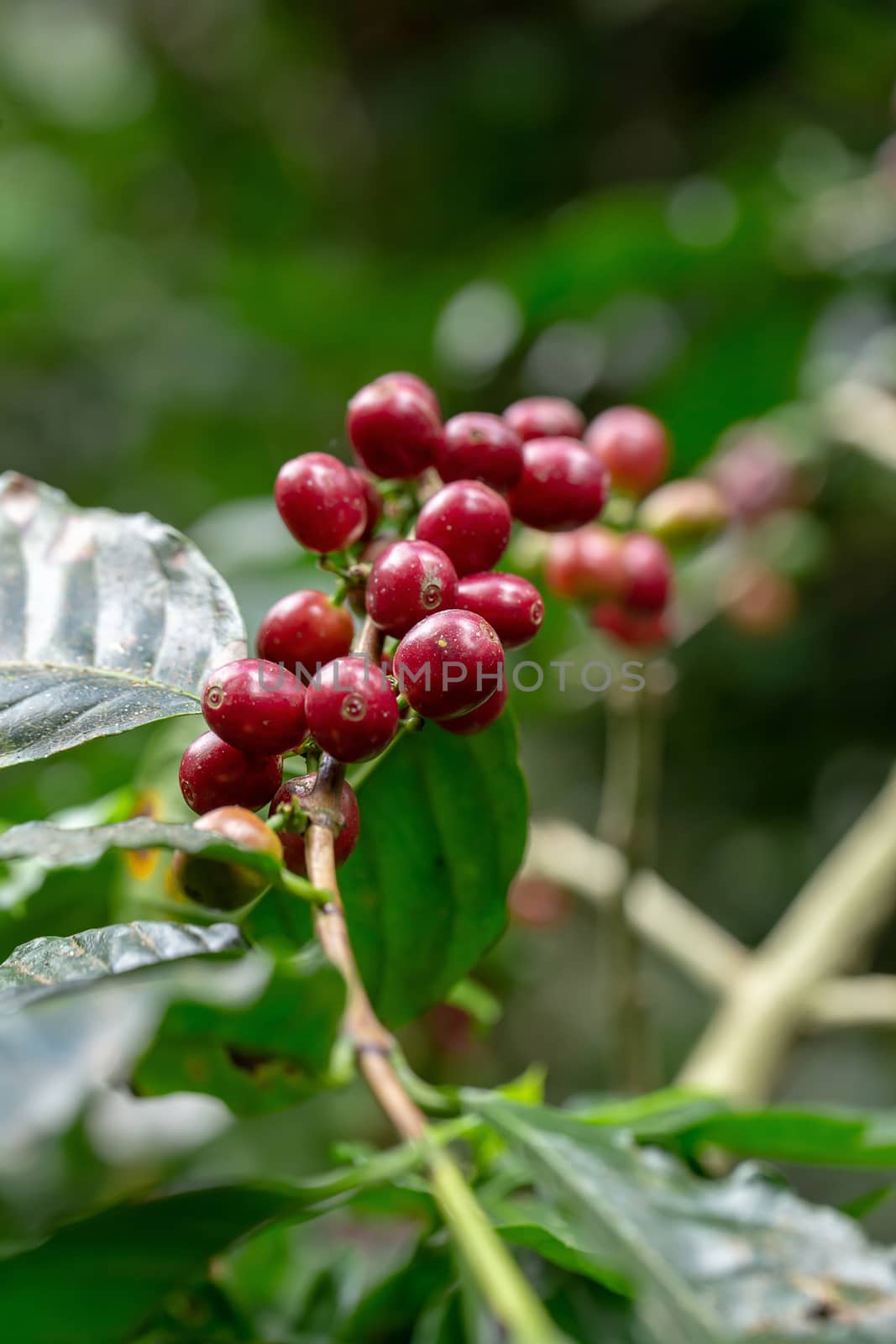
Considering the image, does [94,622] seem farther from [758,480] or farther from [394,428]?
[758,480]

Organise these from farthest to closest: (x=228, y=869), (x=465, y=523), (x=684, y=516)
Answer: (x=684, y=516), (x=465, y=523), (x=228, y=869)

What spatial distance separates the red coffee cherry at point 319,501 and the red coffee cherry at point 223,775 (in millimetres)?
119

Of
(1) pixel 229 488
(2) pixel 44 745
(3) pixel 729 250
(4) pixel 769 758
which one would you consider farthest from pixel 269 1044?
(4) pixel 769 758

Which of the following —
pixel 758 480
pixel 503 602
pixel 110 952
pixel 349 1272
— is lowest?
pixel 349 1272

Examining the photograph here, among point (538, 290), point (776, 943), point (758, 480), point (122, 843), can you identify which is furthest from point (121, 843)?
point (538, 290)

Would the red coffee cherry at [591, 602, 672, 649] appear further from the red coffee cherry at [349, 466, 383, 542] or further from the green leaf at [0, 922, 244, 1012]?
the green leaf at [0, 922, 244, 1012]

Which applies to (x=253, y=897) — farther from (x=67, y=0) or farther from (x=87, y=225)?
(x=67, y=0)

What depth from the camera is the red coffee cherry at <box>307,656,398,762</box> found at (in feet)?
1.47

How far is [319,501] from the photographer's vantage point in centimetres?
55

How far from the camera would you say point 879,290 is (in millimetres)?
1814

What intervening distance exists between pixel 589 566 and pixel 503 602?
48 centimetres

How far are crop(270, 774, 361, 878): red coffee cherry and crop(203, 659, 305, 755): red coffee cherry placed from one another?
25 millimetres

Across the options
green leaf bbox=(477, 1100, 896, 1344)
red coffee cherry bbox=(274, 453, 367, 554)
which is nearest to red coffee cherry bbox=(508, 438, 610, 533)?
red coffee cherry bbox=(274, 453, 367, 554)

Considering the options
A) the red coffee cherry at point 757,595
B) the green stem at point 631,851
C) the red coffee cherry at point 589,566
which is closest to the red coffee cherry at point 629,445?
the red coffee cherry at point 589,566
